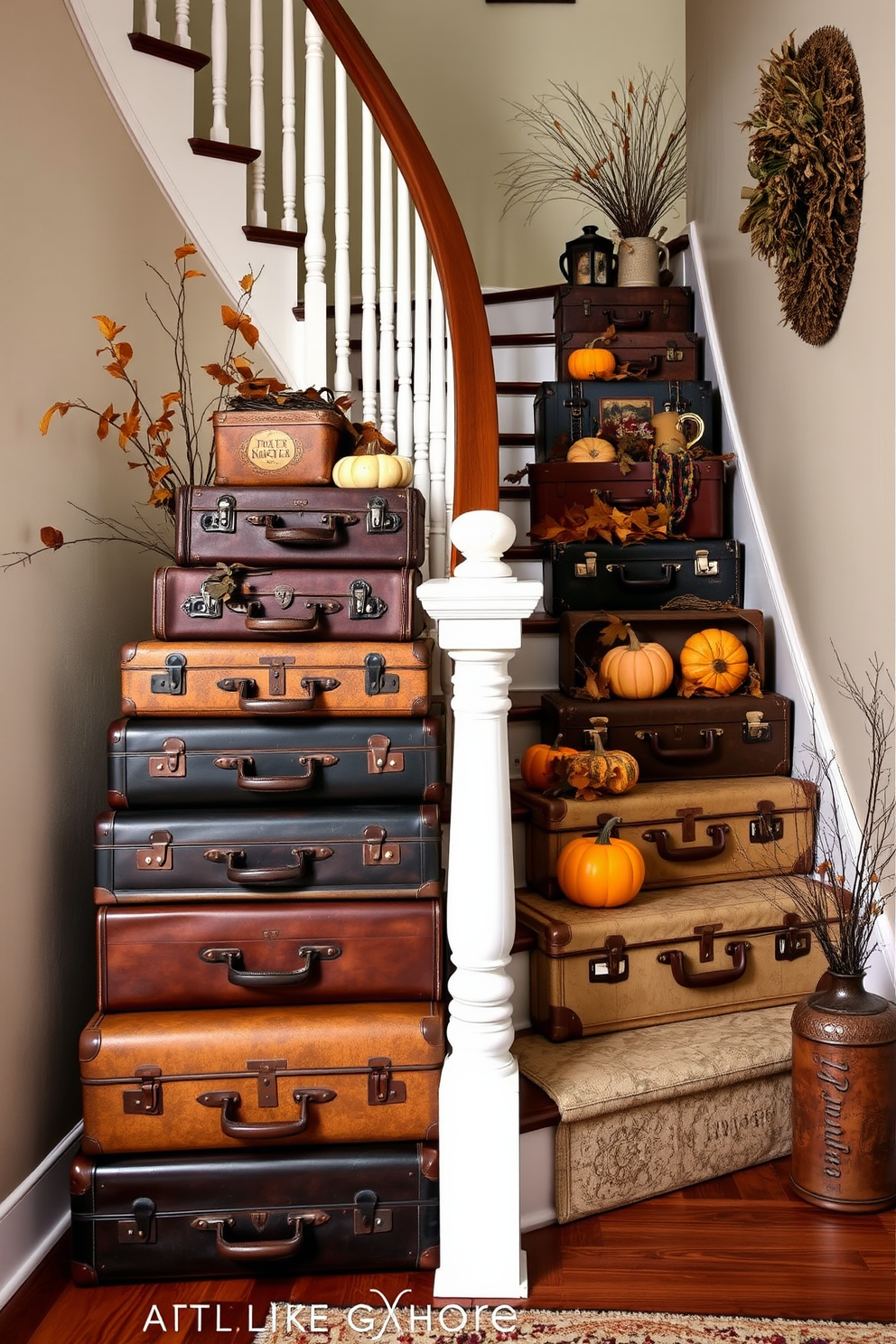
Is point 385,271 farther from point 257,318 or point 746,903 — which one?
point 746,903

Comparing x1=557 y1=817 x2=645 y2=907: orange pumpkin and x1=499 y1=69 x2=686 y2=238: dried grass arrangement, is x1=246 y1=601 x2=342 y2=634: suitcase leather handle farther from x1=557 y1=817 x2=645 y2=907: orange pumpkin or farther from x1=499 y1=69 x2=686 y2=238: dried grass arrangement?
x1=499 y1=69 x2=686 y2=238: dried grass arrangement

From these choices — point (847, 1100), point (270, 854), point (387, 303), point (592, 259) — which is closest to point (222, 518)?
point (270, 854)

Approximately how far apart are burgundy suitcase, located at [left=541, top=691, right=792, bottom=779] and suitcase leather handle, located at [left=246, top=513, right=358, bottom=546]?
79 centimetres

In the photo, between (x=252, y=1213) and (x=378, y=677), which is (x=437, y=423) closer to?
(x=378, y=677)

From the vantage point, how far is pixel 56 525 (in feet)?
6.94

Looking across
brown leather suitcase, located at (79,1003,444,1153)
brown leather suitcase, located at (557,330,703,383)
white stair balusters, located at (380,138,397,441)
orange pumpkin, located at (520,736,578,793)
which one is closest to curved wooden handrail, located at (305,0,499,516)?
white stair balusters, located at (380,138,397,441)

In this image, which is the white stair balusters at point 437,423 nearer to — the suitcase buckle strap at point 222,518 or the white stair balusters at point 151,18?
the suitcase buckle strap at point 222,518

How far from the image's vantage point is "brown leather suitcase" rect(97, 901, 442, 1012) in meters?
1.85

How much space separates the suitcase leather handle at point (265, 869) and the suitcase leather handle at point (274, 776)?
105 mm

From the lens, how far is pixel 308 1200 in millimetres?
1804

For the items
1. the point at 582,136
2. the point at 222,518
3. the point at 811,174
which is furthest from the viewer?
the point at 582,136

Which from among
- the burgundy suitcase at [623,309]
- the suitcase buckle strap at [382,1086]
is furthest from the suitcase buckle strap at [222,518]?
the burgundy suitcase at [623,309]

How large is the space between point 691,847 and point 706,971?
28cm

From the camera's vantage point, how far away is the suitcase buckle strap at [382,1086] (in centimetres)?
181
